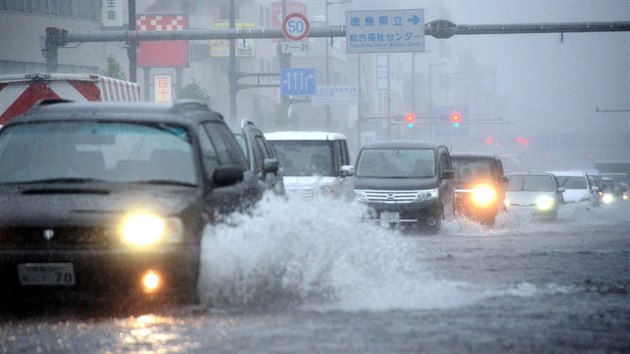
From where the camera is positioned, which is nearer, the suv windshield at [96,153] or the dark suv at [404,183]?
the suv windshield at [96,153]

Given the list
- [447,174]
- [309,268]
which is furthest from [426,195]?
[309,268]

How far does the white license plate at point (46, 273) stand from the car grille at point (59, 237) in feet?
0.48

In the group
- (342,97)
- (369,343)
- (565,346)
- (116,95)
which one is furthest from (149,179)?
(342,97)

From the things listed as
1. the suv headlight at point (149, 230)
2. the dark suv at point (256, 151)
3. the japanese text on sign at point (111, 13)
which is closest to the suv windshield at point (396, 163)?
the dark suv at point (256, 151)

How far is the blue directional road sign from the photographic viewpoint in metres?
55.1

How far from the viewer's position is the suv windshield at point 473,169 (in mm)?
31391

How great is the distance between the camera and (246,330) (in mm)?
8820

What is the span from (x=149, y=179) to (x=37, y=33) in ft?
131

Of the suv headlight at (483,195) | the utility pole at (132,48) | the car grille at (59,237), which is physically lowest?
the suv headlight at (483,195)

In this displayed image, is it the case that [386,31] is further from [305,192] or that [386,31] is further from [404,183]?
[305,192]

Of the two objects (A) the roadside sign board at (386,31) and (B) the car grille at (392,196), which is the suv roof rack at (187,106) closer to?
(B) the car grille at (392,196)

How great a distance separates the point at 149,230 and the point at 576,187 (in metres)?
33.9

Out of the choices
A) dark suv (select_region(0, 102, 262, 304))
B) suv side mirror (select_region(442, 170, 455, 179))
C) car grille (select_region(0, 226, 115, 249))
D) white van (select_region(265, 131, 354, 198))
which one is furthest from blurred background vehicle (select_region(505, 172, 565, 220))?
car grille (select_region(0, 226, 115, 249))

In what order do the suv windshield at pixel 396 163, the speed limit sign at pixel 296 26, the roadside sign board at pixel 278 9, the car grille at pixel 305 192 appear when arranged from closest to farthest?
the car grille at pixel 305 192
the suv windshield at pixel 396 163
the speed limit sign at pixel 296 26
the roadside sign board at pixel 278 9
